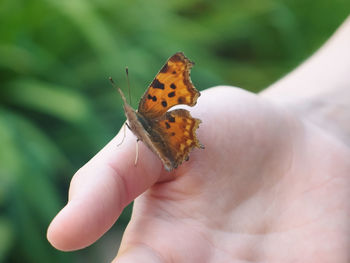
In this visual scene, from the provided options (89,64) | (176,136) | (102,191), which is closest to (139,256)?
(102,191)

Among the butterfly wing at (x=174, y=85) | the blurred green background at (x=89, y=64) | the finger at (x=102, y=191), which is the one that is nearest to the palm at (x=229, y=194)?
the finger at (x=102, y=191)

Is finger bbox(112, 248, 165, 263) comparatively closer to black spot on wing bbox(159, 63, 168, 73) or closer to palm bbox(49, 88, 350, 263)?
palm bbox(49, 88, 350, 263)


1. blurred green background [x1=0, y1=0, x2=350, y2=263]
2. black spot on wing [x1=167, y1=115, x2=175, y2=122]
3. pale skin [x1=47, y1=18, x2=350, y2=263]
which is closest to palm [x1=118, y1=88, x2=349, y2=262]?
pale skin [x1=47, y1=18, x2=350, y2=263]

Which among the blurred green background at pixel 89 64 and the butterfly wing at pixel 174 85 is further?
the blurred green background at pixel 89 64

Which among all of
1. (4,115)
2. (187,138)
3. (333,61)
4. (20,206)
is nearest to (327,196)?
(187,138)

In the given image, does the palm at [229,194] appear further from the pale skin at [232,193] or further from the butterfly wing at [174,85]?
the butterfly wing at [174,85]

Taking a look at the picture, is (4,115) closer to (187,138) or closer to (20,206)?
(20,206)

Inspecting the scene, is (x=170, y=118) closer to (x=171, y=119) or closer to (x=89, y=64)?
(x=171, y=119)
